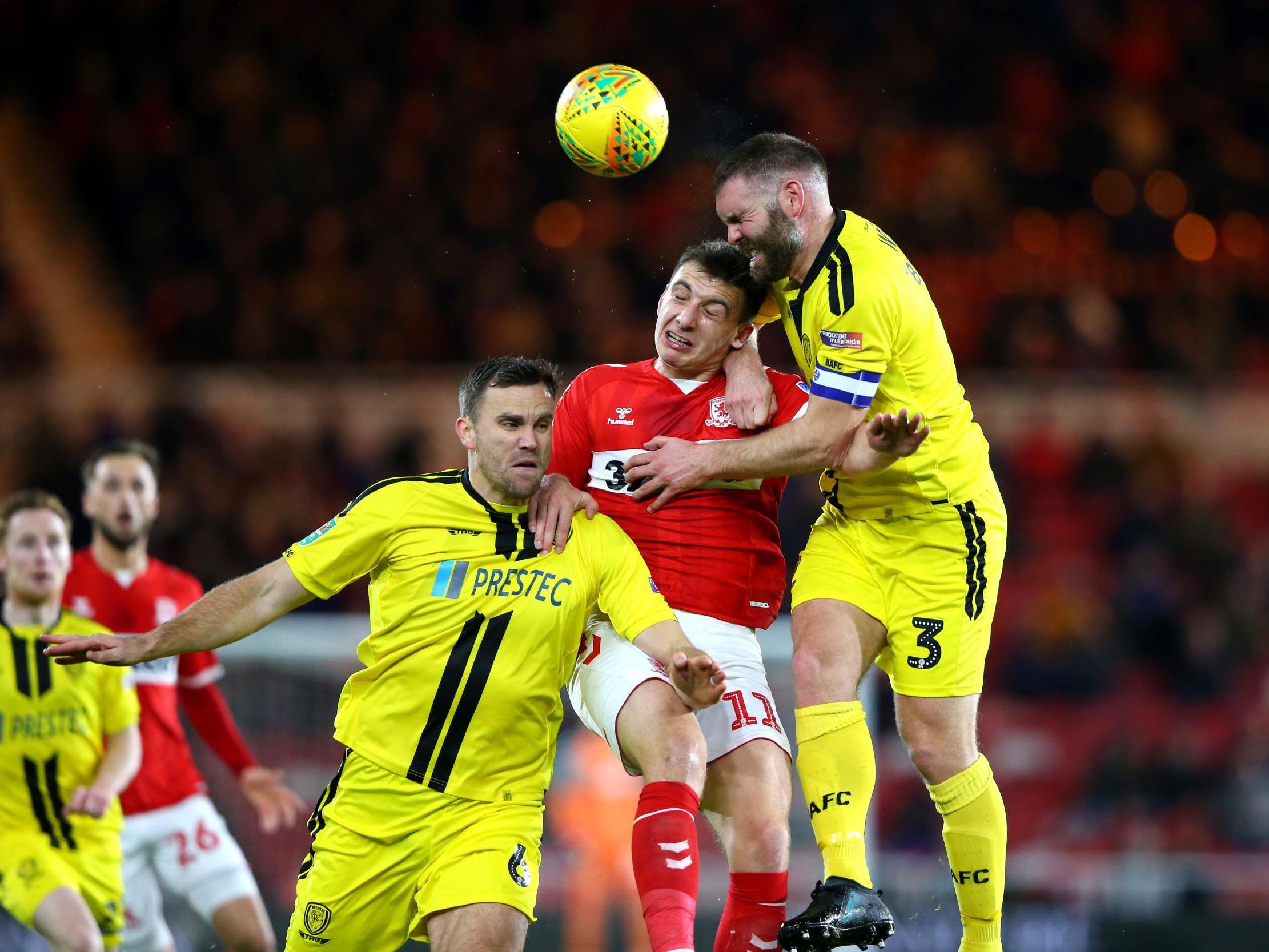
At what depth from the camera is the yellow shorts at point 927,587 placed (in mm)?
5422

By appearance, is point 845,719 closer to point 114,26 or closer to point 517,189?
point 517,189

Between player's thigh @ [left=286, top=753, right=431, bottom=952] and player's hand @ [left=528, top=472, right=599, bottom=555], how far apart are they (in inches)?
35.8

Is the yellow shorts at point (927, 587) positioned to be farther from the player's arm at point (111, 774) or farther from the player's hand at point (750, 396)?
the player's arm at point (111, 774)

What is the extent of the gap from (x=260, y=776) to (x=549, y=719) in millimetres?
2726

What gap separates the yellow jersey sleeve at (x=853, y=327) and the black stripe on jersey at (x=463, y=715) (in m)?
1.39

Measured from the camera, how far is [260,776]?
761cm

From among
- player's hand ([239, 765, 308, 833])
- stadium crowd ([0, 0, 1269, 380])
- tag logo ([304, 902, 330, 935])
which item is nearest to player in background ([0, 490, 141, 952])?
player's hand ([239, 765, 308, 833])

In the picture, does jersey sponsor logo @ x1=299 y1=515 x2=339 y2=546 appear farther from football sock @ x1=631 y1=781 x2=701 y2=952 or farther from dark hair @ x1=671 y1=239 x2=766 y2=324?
dark hair @ x1=671 y1=239 x2=766 y2=324

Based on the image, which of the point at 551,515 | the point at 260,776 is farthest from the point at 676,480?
the point at 260,776

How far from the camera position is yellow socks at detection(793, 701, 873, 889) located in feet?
17.2

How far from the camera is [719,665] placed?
18.1 feet

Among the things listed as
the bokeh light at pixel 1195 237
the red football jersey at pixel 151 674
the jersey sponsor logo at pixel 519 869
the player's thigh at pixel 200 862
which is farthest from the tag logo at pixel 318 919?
the bokeh light at pixel 1195 237

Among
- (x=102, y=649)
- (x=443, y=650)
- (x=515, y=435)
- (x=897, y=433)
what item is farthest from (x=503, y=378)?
(x=102, y=649)

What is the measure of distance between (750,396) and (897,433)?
77 cm
